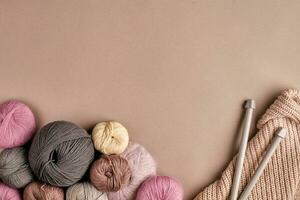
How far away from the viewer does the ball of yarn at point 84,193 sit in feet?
3.13

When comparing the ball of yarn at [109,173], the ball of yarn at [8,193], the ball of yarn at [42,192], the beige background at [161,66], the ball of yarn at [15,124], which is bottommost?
the ball of yarn at [8,193]

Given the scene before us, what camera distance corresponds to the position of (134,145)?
1.01 meters

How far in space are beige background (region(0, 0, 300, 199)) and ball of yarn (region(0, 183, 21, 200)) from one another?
0.68ft

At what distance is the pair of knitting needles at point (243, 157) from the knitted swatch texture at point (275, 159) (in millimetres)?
24

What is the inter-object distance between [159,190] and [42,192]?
32cm

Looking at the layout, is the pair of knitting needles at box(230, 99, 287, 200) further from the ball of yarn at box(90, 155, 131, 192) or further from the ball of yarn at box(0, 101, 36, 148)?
the ball of yarn at box(0, 101, 36, 148)

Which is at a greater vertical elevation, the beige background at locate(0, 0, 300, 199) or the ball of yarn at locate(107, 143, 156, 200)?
the beige background at locate(0, 0, 300, 199)

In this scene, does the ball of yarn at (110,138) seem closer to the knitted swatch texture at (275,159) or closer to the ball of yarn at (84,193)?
the ball of yarn at (84,193)

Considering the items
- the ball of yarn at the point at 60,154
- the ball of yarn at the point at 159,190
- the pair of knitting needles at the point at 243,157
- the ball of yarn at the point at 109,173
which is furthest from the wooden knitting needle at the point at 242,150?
the ball of yarn at the point at 60,154

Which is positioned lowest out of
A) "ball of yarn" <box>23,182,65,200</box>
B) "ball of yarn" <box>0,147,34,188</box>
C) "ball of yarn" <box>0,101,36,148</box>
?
"ball of yarn" <box>23,182,65,200</box>

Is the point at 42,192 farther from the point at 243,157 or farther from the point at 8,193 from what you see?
the point at 243,157

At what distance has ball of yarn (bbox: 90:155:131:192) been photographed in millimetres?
934

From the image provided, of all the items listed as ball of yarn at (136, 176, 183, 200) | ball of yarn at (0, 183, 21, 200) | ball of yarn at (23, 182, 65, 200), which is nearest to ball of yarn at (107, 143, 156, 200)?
ball of yarn at (136, 176, 183, 200)

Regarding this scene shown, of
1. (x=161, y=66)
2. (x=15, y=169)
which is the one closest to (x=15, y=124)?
(x=15, y=169)
